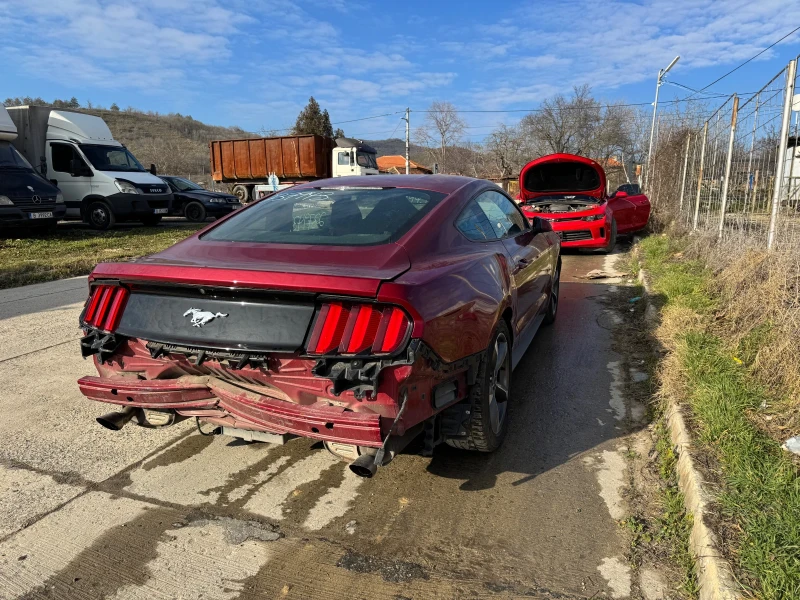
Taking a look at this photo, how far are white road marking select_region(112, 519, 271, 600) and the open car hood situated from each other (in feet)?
32.5

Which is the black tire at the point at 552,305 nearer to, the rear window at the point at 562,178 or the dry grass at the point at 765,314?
the dry grass at the point at 765,314

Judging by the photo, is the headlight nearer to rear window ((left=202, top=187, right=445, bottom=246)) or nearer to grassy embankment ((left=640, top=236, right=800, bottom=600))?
rear window ((left=202, top=187, right=445, bottom=246))

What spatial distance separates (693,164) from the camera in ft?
36.5

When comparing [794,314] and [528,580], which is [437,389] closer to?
[528,580]

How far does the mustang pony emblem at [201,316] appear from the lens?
102 inches

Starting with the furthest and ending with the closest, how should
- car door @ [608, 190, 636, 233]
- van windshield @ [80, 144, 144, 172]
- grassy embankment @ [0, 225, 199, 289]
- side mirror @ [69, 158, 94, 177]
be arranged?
1. van windshield @ [80, 144, 144, 172]
2. side mirror @ [69, 158, 94, 177]
3. car door @ [608, 190, 636, 233]
4. grassy embankment @ [0, 225, 199, 289]

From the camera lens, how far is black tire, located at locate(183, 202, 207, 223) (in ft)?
63.6

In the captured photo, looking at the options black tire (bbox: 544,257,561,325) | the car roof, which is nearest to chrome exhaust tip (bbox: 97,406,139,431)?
the car roof

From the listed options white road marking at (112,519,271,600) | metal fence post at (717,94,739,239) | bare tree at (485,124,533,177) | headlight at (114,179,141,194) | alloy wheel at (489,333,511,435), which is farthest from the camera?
bare tree at (485,124,533,177)

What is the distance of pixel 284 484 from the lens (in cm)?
310

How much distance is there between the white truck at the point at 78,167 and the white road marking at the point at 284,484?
1423 centimetres

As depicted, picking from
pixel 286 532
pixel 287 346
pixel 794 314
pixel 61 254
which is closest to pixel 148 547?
pixel 286 532

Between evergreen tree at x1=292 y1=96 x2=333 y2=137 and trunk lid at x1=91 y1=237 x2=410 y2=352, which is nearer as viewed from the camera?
trunk lid at x1=91 y1=237 x2=410 y2=352

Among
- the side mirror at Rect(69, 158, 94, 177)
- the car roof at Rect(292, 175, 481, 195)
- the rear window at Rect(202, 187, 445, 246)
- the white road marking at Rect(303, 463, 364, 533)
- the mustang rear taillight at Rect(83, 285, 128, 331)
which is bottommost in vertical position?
the white road marking at Rect(303, 463, 364, 533)
